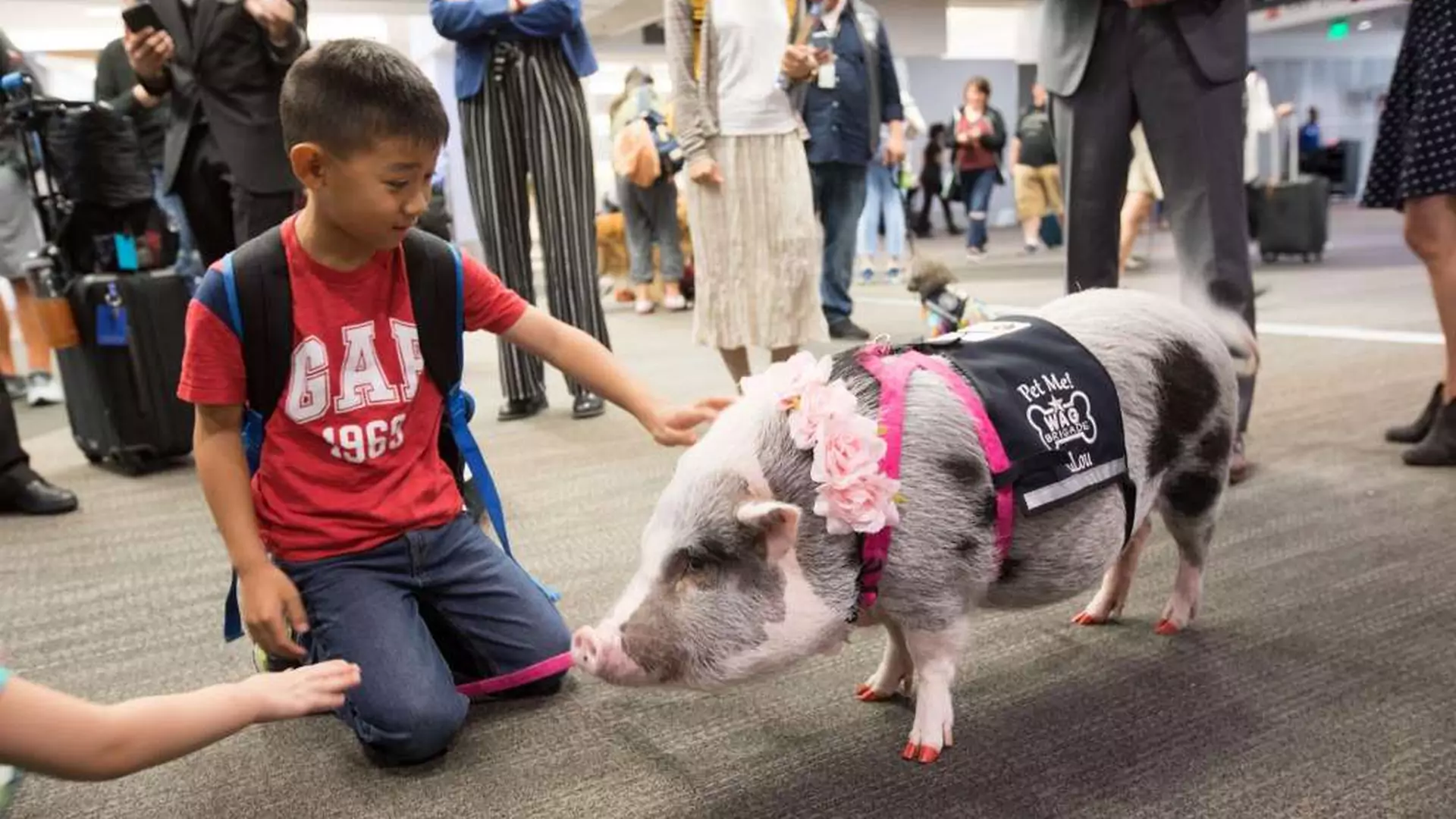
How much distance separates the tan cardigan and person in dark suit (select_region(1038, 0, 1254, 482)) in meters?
0.87

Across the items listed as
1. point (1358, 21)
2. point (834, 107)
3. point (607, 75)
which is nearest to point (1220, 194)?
point (834, 107)

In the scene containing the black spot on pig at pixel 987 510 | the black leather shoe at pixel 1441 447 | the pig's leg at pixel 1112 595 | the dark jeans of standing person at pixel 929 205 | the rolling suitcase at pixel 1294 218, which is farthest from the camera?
the dark jeans of standing person at pixel 929 205

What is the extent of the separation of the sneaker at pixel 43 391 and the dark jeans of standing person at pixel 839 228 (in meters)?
3.29

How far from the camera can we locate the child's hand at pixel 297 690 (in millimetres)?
946

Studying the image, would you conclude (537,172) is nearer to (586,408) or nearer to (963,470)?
(586,408)

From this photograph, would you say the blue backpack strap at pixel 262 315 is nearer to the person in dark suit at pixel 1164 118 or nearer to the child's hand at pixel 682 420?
the child's hand at pixel 682 420

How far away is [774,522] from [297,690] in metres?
0.49

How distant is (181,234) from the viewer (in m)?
4.61

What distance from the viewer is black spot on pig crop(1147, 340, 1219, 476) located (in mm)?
1365

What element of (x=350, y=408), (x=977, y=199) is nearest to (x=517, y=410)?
(x=350, y=408)

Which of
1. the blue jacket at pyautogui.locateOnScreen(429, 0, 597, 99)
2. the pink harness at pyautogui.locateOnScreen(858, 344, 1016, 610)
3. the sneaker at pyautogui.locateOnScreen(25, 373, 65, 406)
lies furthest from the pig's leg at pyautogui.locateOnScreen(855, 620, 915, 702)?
the sneaker at pyautogui.locateOnScreen(25, 373, 65, 406)

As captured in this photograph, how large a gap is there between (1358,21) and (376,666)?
17784 mm

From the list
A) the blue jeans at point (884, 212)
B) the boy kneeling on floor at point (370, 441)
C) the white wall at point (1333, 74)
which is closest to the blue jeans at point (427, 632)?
the boy kneeling on floor at point (370, 441)

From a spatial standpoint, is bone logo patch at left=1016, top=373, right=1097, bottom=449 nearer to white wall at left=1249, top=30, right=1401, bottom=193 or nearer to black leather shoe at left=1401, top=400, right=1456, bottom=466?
black leather shoe at left=1401, top=400, right=1456, bottom=466
